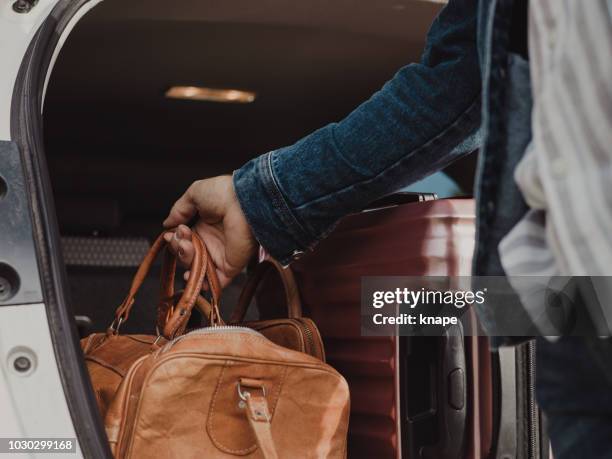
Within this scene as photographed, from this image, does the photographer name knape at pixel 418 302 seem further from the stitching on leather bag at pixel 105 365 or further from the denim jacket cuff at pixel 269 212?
the stitching on leather bag at pixel 105 365

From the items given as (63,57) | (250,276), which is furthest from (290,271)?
(63,57)

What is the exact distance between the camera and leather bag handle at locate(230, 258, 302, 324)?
151 centimetres

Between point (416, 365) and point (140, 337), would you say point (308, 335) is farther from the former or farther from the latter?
point (140, 337)

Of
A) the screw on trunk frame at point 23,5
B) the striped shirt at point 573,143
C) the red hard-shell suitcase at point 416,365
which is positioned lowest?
the red hard-shell suitcase at point 416,365

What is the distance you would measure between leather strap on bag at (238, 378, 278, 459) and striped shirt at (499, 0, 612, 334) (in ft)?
1.67

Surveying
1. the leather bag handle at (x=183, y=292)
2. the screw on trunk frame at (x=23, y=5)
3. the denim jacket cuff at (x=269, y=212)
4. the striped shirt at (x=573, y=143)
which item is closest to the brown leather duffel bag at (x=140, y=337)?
the leather bag handle at (x=183, y=292)

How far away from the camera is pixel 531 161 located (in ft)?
2.19

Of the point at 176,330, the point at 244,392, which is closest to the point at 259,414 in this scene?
the point at 244,392

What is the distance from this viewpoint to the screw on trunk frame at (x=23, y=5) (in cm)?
115

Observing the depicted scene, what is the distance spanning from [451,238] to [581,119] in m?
0.69

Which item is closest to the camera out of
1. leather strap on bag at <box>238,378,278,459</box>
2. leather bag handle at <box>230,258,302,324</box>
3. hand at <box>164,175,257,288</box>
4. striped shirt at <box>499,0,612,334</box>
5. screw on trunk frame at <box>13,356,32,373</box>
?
striped shirt at <box>499,0,612,334</box>

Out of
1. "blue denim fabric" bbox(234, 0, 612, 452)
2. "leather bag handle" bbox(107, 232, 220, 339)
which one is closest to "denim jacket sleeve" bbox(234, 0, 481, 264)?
"blue denim fabric" bbox(234, 0, 612, 452)

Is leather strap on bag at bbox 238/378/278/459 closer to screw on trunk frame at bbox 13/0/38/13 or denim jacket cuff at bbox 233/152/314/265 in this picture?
denim jacket cuff at bbox 233/152/314/265
